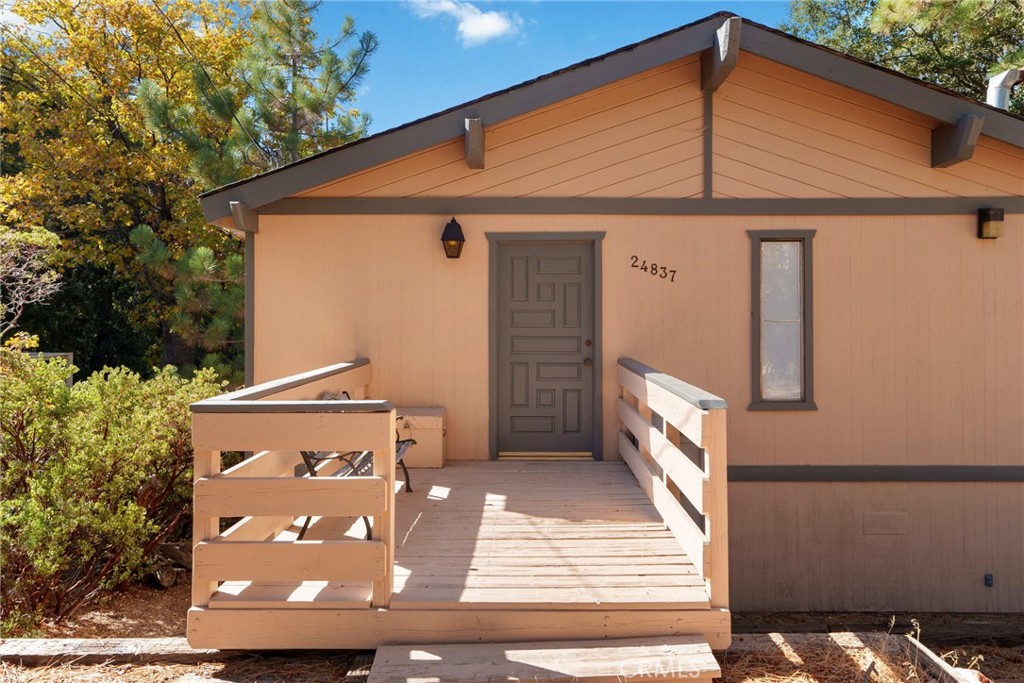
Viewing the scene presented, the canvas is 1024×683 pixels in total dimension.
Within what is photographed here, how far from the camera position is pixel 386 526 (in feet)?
9.66

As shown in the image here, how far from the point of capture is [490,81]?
1806 cm

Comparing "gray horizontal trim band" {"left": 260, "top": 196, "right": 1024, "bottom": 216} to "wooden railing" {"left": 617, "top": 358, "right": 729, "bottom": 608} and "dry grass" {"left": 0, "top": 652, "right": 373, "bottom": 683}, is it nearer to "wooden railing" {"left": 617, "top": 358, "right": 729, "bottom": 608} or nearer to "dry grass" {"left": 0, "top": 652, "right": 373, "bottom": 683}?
"wooden railing" {"left": 617, "top": 358, "right": 729, "bottom": 608}

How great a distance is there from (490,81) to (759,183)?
14.1 metres

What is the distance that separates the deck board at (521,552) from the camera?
9.61 ft

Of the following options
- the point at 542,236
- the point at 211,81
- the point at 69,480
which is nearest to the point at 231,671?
the point at 69,480

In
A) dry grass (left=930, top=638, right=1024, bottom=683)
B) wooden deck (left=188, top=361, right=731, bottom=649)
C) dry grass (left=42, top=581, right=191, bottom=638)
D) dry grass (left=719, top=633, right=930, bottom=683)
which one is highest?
wooden deck (left=188, top=361, right=731, bottom=649)

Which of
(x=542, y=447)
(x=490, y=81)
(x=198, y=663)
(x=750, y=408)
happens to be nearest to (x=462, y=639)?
(x=198, y=663)

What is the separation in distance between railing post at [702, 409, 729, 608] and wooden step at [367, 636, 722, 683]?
24 cm

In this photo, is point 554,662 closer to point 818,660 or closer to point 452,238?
point 818,660

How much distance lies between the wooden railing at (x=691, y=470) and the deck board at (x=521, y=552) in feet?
0.38

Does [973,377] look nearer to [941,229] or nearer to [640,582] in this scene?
[941,229]

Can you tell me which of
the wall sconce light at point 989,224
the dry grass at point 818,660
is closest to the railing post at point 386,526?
the dry grass at point 818,660

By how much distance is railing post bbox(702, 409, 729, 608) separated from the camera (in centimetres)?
285

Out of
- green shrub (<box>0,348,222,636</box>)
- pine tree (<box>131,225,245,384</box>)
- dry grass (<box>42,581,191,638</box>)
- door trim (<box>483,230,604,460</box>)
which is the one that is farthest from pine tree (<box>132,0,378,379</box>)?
door trim (<box>483,230,604,460</box>)
